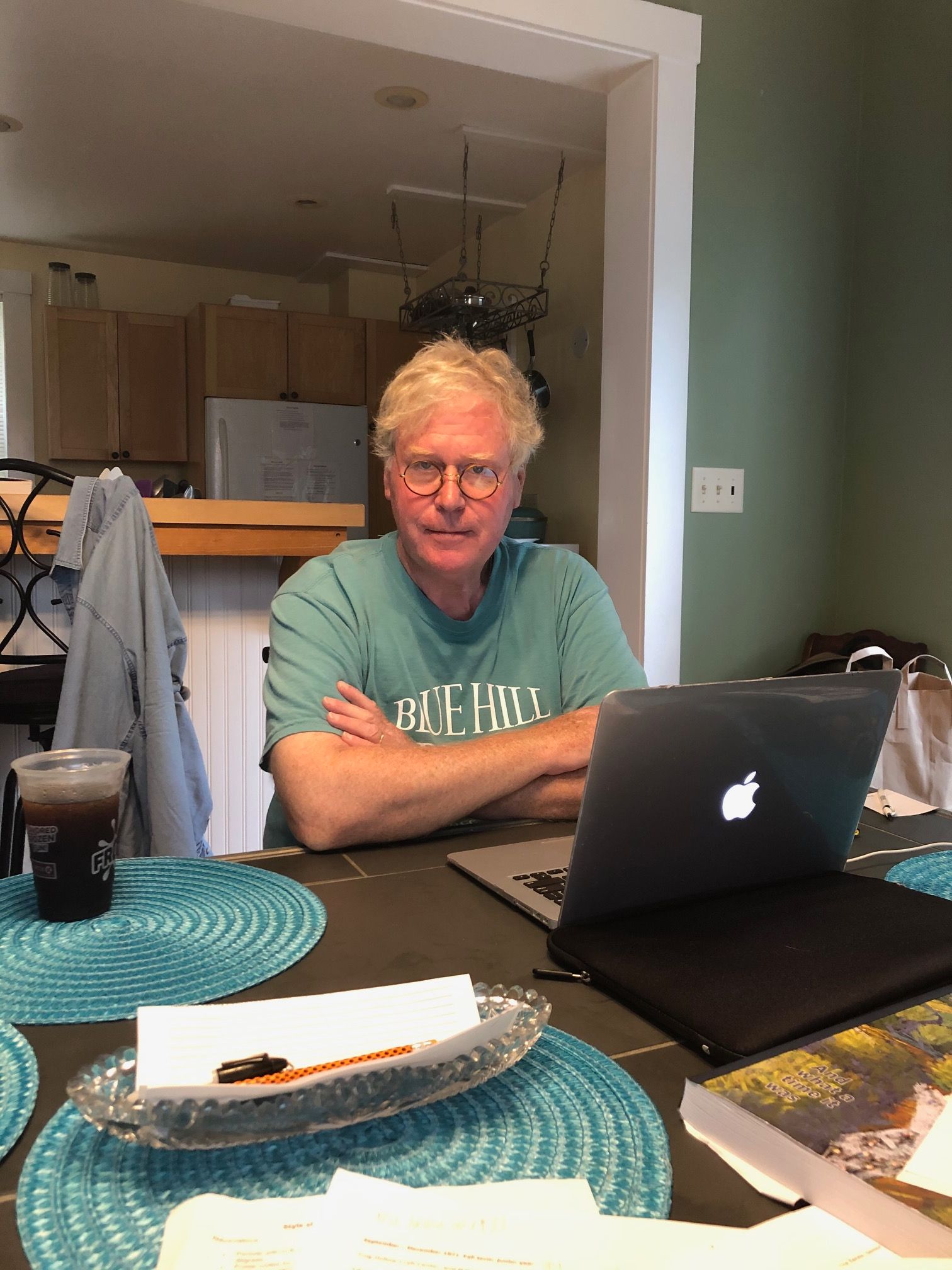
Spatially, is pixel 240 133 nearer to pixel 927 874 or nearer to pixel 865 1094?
pixel 927 874

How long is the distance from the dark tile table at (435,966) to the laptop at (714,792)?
0.19 feet

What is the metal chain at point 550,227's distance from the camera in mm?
3854

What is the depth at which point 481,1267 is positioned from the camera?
1.33ft

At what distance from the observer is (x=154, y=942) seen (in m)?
0.77

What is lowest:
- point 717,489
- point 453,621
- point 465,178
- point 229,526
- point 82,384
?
point 453,621

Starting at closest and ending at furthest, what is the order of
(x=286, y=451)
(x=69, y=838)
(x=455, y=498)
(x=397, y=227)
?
(x=69, y=838)
(x=455, y=498)
(x=397, y=227)
(x=286, y=451)

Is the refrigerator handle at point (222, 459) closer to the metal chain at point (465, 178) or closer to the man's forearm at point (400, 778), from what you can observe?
the metal chain at point (465, 178)

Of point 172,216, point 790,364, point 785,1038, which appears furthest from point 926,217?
point 172,216

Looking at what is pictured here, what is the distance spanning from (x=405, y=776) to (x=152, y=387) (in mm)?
4543

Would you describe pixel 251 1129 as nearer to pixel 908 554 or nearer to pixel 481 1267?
pixel 481 1267

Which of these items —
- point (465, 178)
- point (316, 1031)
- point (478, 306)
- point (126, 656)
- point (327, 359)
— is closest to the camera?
point (316, 1031)

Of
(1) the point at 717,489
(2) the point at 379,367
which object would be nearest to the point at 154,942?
(1) the point at 717,489

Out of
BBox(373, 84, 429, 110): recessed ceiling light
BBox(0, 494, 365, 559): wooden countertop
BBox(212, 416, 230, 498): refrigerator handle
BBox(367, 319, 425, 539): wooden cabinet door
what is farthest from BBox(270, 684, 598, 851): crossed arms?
BBox(367, 319, 425, 539): wooden cabinet door

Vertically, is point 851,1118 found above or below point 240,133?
below
